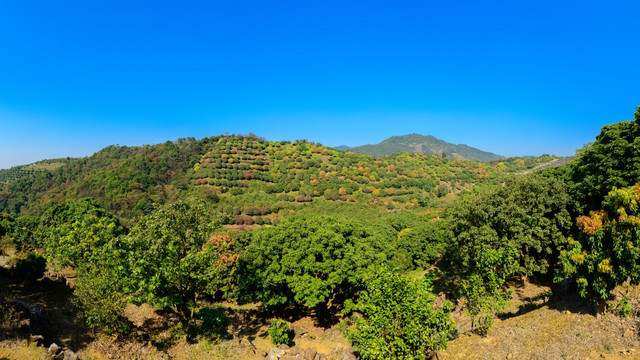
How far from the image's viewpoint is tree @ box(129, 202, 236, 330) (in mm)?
15070

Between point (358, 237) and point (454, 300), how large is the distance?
1152 centimetres

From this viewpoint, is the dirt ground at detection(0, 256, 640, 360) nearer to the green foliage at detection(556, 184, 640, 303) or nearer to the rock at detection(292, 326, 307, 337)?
the rock at detection(292, 326, 307, 337)

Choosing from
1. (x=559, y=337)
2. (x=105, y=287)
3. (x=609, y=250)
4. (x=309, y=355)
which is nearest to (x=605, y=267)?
(x=609, y=250)

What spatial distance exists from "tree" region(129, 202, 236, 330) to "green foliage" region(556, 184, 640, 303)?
837 inches

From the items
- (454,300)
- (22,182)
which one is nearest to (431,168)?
(454,300)

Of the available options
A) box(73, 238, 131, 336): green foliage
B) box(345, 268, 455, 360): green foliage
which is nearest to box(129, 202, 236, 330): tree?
box(73, 238, 131, 336): green foliage

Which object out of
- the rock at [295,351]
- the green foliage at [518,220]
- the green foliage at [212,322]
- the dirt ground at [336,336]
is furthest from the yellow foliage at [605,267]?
the green foliage at [212,322]

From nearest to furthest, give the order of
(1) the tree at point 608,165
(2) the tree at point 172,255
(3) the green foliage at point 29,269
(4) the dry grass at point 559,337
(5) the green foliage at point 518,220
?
1. (4) the dry grass at point 559,337
2. (2) the tree at point 172,255
3. (1) the tree at point 608,165
4. (5) the green foliage at point 518,220
5. (3) the green foliage at point 29,269

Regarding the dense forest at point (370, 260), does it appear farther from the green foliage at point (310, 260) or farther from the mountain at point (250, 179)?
the mountain at point (250, 179)

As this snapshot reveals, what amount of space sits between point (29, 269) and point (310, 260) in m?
24.8

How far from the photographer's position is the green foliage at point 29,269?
23.8m

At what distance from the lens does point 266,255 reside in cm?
2625

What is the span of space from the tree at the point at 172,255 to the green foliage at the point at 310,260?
20.8 feet

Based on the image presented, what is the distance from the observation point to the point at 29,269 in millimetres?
24172
